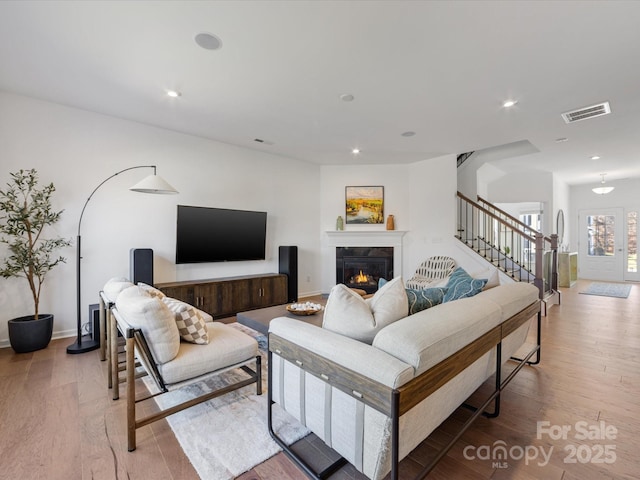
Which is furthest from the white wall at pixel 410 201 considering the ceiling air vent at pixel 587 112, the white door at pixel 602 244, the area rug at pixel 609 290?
the white door at pixel 602 244

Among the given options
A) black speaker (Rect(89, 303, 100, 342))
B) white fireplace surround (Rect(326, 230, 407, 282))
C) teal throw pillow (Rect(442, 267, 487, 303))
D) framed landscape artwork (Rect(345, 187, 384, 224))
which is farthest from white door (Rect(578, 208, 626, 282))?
black speaker (Rect(89, 303, 100, 342))

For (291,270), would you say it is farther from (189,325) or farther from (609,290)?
(609,290)

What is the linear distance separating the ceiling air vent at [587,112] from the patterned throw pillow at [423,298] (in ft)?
11.0

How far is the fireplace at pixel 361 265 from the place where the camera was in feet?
20.6

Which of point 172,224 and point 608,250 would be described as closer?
point 172,224

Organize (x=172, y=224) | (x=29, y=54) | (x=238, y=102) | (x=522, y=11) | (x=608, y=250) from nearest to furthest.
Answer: (x=522, y=11) → (x=29, y=54) → (x=238, y=102) → (x=172, y=224) → (x=608, y=250)

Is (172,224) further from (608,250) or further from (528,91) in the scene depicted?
(608,250)

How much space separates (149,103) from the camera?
3.48 m

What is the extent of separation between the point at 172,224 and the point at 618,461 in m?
5.08

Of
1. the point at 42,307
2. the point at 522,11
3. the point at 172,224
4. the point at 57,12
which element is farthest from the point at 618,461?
the point at 42,307

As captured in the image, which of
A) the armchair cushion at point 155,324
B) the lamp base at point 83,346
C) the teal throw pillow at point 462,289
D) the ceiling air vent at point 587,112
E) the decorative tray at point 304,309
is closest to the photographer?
the armchair cushion at point 155,324

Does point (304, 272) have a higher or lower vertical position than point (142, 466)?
higher

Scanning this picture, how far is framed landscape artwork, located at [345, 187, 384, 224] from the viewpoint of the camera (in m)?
6.36

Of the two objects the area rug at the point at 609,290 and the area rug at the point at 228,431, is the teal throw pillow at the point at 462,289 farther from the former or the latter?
the area rug at the point at 609,290
